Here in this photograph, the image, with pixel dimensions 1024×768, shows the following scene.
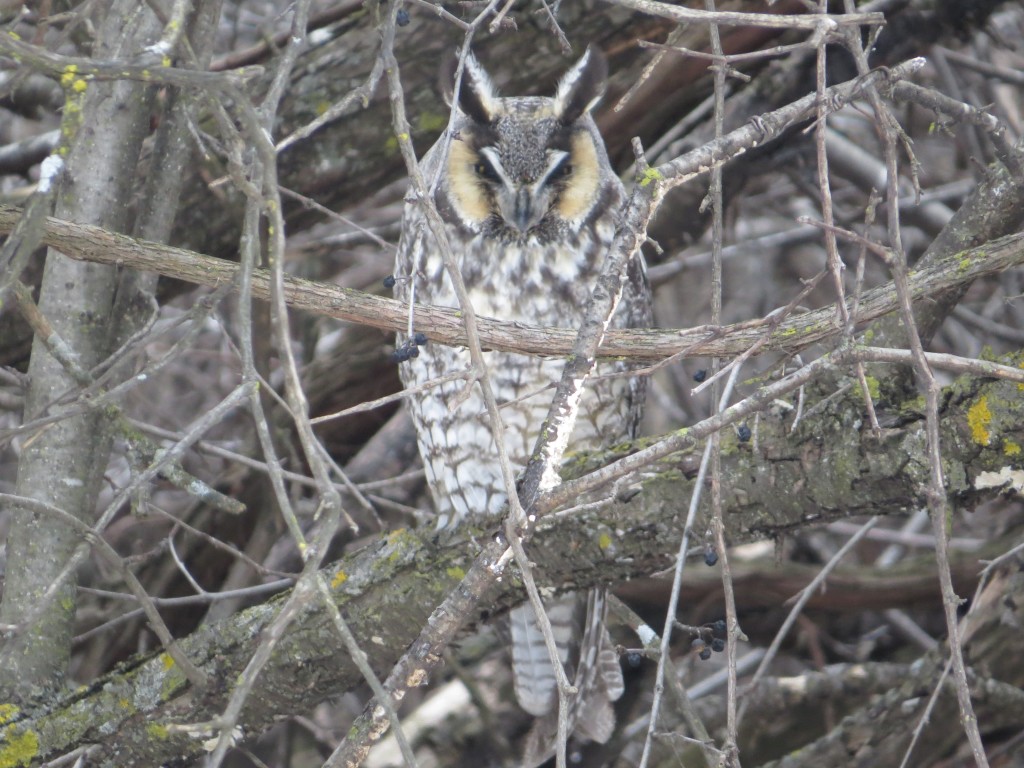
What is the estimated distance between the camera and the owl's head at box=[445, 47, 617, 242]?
7.83 feet

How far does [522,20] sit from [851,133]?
1.72 m

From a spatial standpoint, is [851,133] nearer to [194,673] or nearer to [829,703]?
[829,703]

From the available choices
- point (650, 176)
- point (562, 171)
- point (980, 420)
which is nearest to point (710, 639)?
point (980, 420)

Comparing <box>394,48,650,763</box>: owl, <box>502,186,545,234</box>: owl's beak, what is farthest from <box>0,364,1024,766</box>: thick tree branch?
<box>502,186,545,234</box>: owl's beak

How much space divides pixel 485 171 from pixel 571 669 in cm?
127

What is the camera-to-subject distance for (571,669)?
2.93m

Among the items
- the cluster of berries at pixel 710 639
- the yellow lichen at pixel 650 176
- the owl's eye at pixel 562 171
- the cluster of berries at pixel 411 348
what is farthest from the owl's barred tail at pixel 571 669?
the yellow lichen at pixel 650 176

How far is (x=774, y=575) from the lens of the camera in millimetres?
2990

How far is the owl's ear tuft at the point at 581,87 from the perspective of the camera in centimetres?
246

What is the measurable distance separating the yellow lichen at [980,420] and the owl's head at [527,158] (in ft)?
3.41

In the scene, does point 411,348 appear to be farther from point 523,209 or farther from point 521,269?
point 521,269

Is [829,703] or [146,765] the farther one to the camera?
[829,703]

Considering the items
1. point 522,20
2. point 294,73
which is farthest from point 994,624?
point 294,73

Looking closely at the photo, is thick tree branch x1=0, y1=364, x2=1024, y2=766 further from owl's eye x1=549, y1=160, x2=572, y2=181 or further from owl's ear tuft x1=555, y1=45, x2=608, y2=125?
owl's ear tuft x1=555, y1=45, x2=608, y2=125
